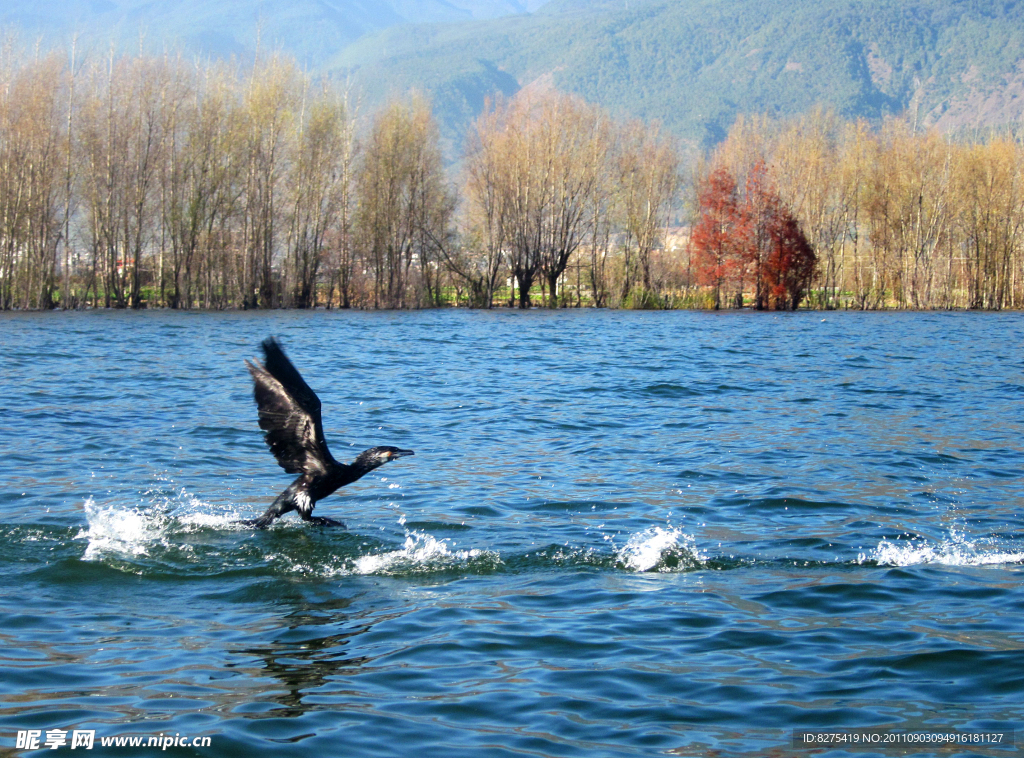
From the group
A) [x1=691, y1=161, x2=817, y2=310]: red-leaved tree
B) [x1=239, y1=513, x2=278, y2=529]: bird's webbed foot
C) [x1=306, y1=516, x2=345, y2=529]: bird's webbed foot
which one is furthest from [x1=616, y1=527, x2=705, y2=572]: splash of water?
[x1=691, y1=161, x2=817, y2=310]: red-leaved tree

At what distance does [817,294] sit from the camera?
58875 mm

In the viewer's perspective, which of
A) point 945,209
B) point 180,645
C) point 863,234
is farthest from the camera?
point 863,234

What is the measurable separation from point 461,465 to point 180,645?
5.64 m

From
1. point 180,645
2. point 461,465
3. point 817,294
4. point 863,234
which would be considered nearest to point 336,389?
point 461,465

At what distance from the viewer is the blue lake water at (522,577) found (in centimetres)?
468

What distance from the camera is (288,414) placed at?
7.79 metres

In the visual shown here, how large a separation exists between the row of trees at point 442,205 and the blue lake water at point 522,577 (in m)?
34.1

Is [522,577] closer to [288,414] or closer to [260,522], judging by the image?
[288,414]

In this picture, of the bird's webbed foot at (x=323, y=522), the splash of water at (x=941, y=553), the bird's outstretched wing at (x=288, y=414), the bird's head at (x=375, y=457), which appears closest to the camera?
the splash of water at (x=941, y=553)

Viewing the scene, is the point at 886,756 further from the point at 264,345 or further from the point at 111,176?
the point at 111,176

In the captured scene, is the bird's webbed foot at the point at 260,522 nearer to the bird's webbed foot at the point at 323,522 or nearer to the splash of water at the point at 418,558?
the bird's webbed foot at the point at 323,522

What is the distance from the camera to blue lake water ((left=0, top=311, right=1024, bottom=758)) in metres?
4.68

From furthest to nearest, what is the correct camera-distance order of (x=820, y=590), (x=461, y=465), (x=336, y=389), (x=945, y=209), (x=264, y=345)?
(x=945, y=209)
(x=336, y=389)
(x=461, y=465)
(x=264, y=345)
(x=820, y=590)

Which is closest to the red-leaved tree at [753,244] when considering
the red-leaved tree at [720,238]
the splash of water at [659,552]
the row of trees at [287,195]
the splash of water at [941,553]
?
the red-leaved tree at [720,238]
